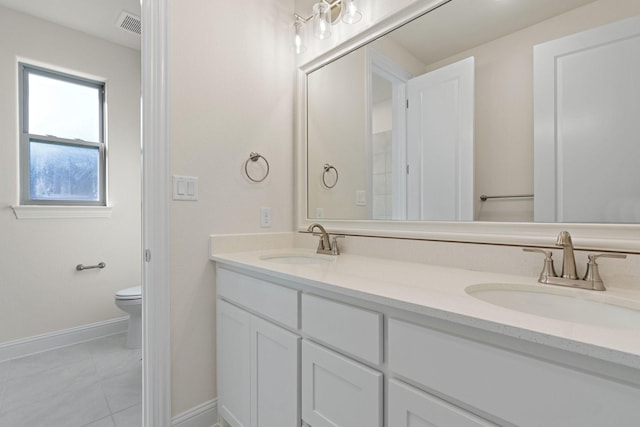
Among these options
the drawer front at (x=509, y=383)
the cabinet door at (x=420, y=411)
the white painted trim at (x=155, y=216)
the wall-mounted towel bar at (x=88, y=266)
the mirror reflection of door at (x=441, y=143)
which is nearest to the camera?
the drawer front at (x=509, y=383)

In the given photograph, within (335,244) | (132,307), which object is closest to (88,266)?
(132,307)

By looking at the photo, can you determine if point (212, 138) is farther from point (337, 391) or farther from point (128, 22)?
point (128, 22)

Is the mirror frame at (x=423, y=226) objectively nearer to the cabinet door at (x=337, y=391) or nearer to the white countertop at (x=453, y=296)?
the white countertop at (x=453, y=296)

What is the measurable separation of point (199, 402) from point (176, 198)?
0.97m

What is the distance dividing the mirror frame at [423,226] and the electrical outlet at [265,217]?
20 centimetres

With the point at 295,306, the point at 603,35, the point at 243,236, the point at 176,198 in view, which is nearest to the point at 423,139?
the point at 603,35

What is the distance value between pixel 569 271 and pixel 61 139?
3325mm

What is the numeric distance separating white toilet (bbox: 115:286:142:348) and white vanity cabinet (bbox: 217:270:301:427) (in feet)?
3.85

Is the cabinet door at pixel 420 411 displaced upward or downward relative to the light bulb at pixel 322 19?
downward

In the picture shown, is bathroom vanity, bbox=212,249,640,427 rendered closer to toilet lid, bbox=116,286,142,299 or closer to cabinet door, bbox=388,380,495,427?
cabinet door, bbox=388,380,495,427

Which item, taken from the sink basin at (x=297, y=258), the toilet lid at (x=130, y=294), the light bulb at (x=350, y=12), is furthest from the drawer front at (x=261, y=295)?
the light bulb at (x=350, y=12)

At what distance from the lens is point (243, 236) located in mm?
1552

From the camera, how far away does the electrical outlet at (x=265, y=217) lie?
1663mm

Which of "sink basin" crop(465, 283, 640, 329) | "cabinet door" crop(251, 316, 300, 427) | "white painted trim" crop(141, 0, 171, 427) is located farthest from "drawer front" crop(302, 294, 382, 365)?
"white painted trim" crop(141, 0, 171, 427)
